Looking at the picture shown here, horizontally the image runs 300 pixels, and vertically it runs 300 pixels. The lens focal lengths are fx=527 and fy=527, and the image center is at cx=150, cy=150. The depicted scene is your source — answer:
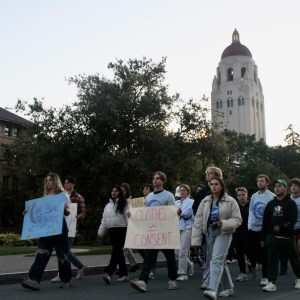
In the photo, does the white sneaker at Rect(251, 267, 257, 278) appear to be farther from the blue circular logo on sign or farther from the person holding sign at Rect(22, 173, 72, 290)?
the person holding sign at Rect(22, 173, 72, 290)

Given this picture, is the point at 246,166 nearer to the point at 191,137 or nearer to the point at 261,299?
the point at 191,137

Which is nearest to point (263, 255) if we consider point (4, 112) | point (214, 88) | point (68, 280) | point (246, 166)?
point (68, 280)

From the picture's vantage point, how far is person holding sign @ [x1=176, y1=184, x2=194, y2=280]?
10617mm

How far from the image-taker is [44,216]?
9031mm

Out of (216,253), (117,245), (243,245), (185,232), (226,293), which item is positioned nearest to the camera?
(216,253)

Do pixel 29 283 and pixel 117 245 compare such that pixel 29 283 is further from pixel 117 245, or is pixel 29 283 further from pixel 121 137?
pixel 121 137

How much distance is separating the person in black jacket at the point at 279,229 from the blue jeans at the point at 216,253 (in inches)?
47.1

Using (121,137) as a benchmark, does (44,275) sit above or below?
below

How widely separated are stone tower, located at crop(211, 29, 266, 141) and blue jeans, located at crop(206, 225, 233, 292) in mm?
134723

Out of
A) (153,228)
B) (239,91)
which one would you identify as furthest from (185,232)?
(239,91)

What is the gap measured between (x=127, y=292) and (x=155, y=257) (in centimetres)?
72

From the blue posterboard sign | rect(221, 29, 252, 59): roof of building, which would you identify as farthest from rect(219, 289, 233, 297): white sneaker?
rect(221, 29, 252, 59): roof of building

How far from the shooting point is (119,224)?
10.0 metres

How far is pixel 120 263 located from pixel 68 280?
1.26 metres
